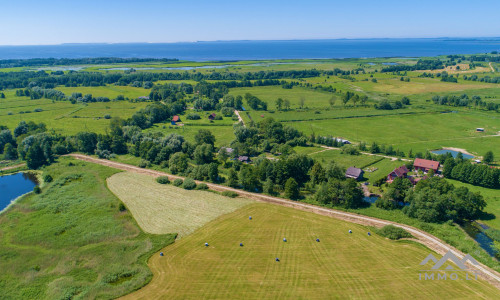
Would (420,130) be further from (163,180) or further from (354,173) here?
(163,180)

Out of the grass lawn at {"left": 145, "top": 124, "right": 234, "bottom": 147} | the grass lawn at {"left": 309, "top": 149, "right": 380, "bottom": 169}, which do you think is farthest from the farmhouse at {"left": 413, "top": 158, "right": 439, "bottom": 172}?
the grass lawn at {"left": 145, "top": 124, "right": 234, "bottom": 147}

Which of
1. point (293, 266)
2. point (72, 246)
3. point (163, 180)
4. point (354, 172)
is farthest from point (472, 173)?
point (72, 246)

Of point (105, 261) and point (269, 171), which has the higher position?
point (269, 171)

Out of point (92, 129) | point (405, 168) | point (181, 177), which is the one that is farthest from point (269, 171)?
point (92, 129)

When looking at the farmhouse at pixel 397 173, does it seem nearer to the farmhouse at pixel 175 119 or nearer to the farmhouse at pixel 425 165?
the farmhouse at pixel 425 165

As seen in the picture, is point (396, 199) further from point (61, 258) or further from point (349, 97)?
point (349, 97)
